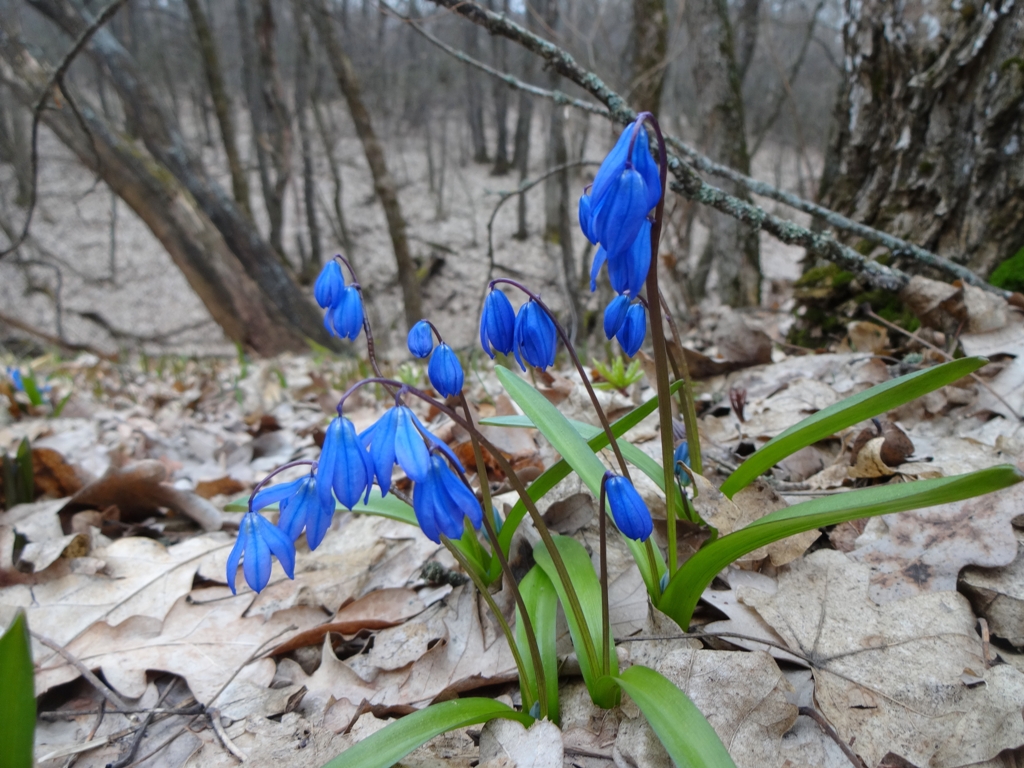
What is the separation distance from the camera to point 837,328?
10.2 feet

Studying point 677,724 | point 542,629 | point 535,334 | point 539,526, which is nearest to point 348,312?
point 535,334

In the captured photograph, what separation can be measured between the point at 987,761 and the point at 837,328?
2412 mm

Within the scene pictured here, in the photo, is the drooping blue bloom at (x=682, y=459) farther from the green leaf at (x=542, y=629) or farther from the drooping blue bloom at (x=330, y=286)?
the drooping blue bloom at (x=330, y=286)

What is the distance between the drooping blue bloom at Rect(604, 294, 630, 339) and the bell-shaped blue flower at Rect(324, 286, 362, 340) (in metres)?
0.58

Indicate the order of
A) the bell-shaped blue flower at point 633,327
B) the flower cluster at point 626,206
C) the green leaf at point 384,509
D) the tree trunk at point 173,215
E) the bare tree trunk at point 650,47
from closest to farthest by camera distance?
the flower cluster at point 626,206
the bell-shaped blue flower at point 633,327
the green leaf at point 384,509
the bare tree trunk at point 650,47
the tree trunk at point 173,215

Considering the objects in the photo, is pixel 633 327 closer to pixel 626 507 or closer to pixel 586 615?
pixel 626 507

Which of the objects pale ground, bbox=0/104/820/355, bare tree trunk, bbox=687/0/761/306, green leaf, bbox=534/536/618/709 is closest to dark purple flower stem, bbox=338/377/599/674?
green leaf, bbox=534/536/618/709

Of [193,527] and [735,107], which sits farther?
[735,107]

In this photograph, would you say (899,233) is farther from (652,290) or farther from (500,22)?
(652,290)

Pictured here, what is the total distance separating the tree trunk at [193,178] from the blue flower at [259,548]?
761 centimetres

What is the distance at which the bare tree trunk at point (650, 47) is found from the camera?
5.58m

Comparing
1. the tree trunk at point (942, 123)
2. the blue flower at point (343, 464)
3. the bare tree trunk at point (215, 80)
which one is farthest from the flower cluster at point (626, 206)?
the bare tree trunk at point (215, 80)

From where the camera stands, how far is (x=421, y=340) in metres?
1.34

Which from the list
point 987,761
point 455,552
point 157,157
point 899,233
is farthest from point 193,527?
point 157,157
